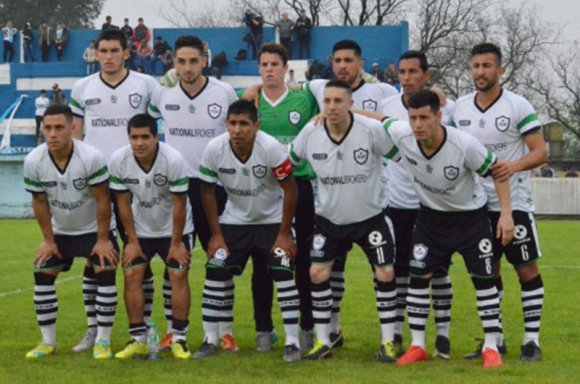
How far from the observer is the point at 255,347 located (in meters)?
10.5

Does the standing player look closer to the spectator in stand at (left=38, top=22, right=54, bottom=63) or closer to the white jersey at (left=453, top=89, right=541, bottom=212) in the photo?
the white jersey at (left=453, top=89, right=541, bottom=212)

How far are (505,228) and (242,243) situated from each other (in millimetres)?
2305

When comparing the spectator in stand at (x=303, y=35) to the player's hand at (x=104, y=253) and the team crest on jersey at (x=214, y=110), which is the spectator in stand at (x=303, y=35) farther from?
the player's hand at (x=104, y=253)

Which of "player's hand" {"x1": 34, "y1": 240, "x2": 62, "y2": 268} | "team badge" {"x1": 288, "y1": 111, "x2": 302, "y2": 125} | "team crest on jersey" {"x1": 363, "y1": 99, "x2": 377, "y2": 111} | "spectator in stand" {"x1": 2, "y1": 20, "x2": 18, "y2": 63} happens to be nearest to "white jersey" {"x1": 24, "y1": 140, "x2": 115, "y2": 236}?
"player's hand" {"x1": 34, "y1": 240, "x2": 62, "y2": 268}

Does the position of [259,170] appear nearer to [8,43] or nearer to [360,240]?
[360,240]

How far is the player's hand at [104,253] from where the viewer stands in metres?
9.88

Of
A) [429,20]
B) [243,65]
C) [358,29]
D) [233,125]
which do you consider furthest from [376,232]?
[429,20]

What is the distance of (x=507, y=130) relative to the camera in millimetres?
9531

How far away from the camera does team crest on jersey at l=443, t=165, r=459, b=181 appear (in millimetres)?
9289

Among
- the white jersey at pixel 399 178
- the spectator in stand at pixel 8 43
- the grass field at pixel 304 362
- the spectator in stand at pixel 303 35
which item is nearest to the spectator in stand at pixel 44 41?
the spectator in stand at pixel 8 43

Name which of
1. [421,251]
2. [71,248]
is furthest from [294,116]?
[71,248]

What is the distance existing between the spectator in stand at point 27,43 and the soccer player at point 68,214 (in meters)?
39.2

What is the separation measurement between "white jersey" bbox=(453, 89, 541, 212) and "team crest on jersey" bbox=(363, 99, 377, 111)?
1.00 meters

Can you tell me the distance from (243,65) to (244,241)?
34.9 meters
